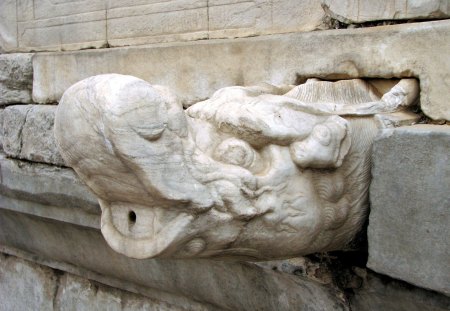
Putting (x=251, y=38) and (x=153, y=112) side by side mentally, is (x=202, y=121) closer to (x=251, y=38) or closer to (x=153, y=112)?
(x=153, y=112)

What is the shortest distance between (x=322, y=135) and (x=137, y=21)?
1485mm

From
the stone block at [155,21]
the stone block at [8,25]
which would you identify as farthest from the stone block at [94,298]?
the stone block at [8,25]

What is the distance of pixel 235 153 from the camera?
1561 millimetres

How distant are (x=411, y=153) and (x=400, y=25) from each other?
1.55ft

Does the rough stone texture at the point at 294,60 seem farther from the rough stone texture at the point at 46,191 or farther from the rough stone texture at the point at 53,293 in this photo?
the rough stone texture at the point at 53,293

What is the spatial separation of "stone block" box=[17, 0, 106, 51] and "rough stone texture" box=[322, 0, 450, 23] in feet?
4.46

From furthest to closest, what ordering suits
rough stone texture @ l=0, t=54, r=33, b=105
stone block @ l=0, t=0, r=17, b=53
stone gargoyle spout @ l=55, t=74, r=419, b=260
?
stone block @ l=0, t=0, r=17, b=53 → rough stone texture @ l=0, t=54, r=33, b=105 → stone gargoyle spout @ l=55, t=74, r=419, b=260

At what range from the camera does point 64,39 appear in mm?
3227

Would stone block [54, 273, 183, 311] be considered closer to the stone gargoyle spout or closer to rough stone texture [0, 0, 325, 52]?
rough stone texture [0, 0, 325, 52]

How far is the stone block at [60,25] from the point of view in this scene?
303 centimetres

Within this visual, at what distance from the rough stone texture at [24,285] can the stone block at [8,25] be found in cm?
128

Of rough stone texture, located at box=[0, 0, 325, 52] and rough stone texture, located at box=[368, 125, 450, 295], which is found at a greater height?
rough stone texture, located at box=[0, 0, 325, 52]

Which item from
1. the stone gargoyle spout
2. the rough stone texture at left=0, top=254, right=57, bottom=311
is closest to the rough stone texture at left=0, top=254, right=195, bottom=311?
the rough stone texture at left=0, top=254, right=57, bottom=311

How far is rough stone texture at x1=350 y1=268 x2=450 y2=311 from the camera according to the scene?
174cm
